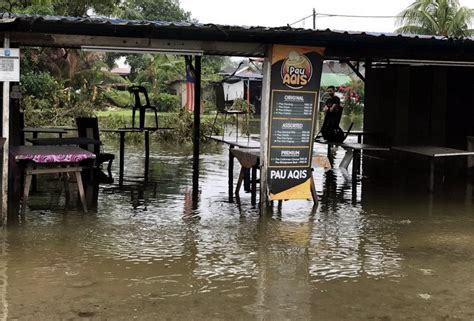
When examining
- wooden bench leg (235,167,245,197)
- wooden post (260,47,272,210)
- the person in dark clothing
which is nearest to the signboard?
wooden post (260,47,272,210)

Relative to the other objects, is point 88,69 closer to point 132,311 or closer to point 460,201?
point 460,201

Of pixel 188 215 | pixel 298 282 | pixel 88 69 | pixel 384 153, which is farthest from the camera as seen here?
pixel 88 69

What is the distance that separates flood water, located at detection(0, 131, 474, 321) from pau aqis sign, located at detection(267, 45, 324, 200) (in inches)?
16.4

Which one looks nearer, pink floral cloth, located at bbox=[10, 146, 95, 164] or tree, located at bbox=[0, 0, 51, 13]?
pink floral cloth, located at bbox=[10, 146, 95, 164]

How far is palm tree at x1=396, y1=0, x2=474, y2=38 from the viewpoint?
97.1 ft

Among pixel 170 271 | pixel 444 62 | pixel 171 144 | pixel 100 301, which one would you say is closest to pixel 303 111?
pixel 444 62

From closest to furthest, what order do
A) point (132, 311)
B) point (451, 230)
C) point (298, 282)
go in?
point (132, 311) < point (298, 282) < point (451, 230)

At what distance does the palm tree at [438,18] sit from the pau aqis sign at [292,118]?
22564mm

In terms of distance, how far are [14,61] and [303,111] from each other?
3.73 m

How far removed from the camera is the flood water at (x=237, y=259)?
4.88m

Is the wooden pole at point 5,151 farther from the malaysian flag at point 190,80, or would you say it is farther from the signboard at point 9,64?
the malaysian flag at point 190,80

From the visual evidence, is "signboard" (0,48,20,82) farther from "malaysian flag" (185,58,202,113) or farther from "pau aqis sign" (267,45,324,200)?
"malaysian flag" (185,58,202,113)

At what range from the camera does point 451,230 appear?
7.77 metres

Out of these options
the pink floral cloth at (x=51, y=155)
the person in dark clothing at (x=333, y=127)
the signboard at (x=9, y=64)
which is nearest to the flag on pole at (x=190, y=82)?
the person in dark clothing at (x=333, y=127)
